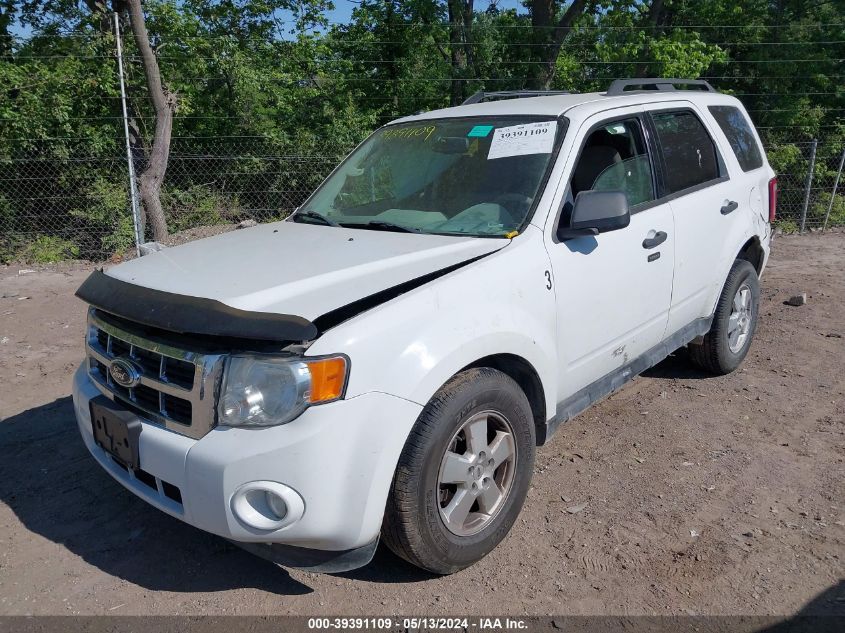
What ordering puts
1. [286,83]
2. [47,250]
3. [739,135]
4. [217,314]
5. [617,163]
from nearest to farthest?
[217,314] → [617,163] → [739,135] → [47,250] → [286,83]

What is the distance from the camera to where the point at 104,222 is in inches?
459

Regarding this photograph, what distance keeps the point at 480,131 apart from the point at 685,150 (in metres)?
1.46

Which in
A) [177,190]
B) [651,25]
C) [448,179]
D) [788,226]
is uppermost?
[651,25]

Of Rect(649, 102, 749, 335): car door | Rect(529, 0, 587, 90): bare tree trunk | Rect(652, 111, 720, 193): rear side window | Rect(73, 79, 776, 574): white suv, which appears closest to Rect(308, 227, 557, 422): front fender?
Rect(73, 79, 776, 574): white suv

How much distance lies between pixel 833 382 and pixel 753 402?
786 millimetres

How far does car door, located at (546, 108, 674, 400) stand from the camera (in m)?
3.37

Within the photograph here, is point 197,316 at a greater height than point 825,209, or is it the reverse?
point 197,316

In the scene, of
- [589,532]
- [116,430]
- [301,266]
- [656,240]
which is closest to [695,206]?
[656,240]

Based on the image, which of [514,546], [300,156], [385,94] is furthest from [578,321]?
[385,94]

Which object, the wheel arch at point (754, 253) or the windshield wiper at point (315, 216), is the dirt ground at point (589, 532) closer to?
the wheel arch at point (754, 253)

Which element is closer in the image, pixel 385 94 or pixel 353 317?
pixel 353 317

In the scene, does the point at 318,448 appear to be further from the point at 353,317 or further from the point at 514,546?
the point at 514,546

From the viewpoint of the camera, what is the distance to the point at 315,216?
13.3 feet

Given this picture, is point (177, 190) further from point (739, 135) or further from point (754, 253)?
point (754, 253)
